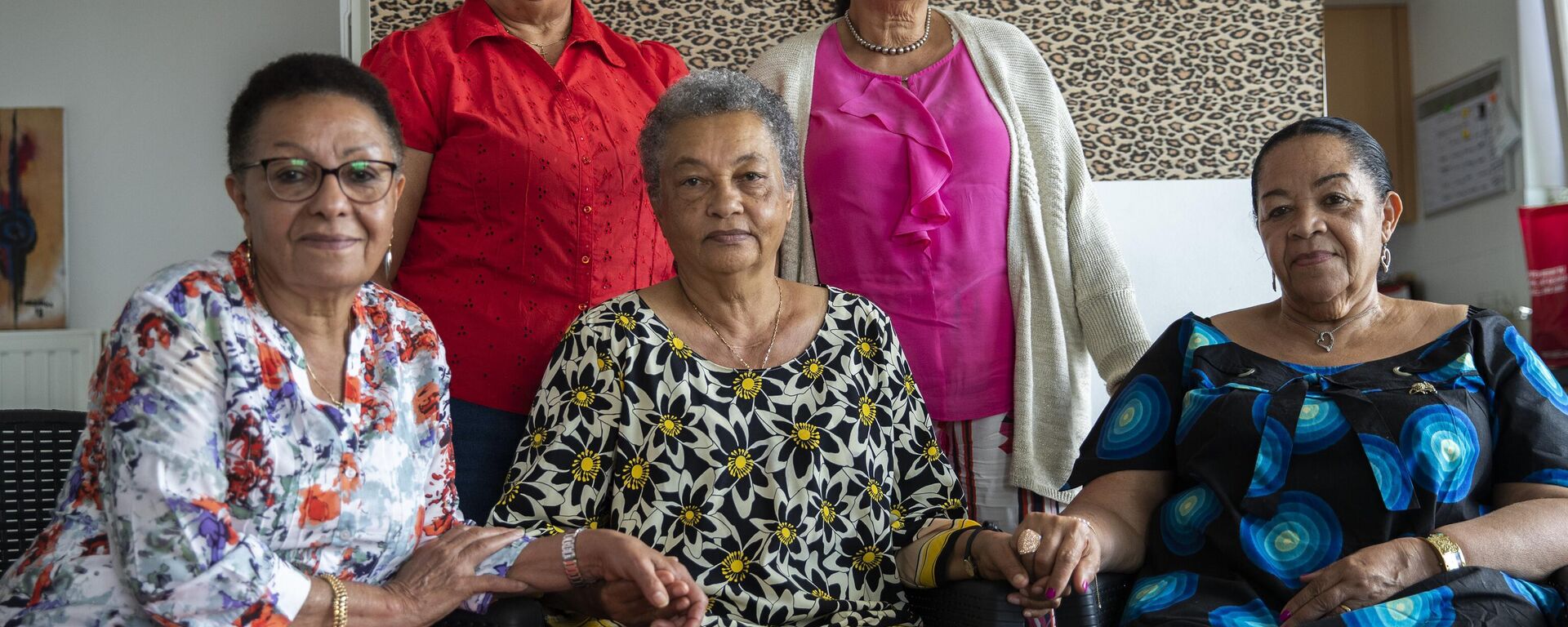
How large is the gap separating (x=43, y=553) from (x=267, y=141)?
578 millimetres

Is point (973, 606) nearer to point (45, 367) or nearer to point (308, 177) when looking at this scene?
point (308, 177)

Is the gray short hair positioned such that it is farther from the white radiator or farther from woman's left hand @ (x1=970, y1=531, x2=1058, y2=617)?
the white radiator

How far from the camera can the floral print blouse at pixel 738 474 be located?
79.4 inches

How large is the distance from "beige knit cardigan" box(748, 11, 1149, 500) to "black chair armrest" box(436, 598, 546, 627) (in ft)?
Answer: 3.55

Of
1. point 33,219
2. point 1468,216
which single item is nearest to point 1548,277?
point 1468,216

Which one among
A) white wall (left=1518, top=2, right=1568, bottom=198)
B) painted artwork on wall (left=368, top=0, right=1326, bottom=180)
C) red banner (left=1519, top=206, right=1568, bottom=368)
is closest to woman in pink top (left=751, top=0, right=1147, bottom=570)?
painted artwork on wall (left=368, top=0, right=1326, bottom=180)

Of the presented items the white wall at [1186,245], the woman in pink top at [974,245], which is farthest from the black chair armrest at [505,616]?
the white wall at [1186,245]

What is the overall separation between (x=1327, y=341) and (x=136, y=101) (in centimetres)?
641

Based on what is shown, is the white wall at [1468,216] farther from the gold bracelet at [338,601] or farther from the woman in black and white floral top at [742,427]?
the gold bracelet at [338,601]

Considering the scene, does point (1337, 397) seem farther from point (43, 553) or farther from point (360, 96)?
point (43, 553)

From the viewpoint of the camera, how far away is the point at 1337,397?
2.11 metres

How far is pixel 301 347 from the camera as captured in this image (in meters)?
1.69

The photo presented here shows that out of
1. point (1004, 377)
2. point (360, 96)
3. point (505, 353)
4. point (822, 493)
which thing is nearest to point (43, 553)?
point (360, 96)

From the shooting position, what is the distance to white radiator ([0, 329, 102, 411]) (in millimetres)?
6375
